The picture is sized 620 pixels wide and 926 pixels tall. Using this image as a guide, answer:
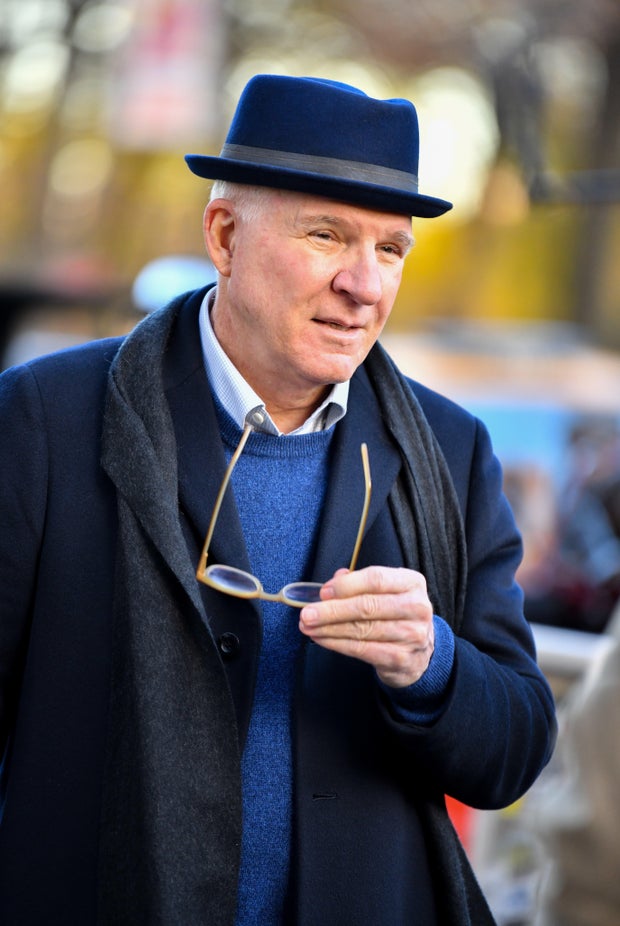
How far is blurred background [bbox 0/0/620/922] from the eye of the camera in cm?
1074

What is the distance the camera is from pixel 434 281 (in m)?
18.5

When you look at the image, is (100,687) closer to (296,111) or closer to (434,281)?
(296,111)

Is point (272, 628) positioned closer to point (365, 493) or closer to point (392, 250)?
point (365, 493)

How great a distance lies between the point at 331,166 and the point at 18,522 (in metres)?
0.82

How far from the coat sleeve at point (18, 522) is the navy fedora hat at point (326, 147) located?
58cm

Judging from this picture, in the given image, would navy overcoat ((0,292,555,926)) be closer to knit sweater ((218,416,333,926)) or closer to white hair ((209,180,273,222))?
knit sweater ((218,416,333,926))

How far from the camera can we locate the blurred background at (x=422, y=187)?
1074 cm

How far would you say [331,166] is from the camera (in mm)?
2309

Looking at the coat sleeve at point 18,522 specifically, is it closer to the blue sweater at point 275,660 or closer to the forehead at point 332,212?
the blue sweater at point 275,660

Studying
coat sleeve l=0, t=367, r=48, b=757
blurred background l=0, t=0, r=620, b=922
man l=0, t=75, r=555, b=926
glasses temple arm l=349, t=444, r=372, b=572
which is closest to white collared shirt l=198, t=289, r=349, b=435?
man l=0, t=75, r=555, b=926

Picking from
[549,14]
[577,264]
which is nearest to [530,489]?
[549,14]

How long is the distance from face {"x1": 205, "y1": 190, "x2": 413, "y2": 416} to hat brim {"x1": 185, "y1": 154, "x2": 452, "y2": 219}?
1.0 inches

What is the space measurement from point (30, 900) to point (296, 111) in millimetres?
1454

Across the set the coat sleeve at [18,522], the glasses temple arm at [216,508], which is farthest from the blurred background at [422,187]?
the coat sleeve at [18,522]
